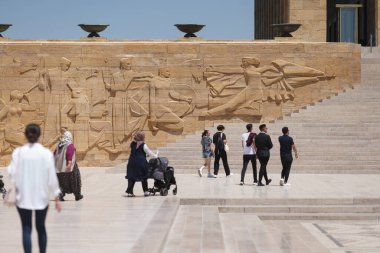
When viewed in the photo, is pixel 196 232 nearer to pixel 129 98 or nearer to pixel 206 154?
pixel 206 154

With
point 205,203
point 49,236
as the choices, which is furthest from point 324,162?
point 49,236

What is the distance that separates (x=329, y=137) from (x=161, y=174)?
10090 millimetres

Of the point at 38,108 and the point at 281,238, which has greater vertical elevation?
the point at 38,108

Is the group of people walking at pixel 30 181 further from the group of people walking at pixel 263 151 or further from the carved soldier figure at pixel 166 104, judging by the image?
the carved soldier figure at pixel 166 104

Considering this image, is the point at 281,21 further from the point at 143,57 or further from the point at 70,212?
the point at 70,212

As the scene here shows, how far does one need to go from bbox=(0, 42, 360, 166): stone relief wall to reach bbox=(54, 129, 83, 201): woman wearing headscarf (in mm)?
11665

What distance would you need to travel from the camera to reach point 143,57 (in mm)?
25469

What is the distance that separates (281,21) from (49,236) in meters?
23.2

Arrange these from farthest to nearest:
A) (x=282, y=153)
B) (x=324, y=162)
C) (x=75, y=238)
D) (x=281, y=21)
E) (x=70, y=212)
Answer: (x=281, y=21) → (x=324, y=162) → (x=282, y=153) → (x=70, y=212) → (x=75, y=238)

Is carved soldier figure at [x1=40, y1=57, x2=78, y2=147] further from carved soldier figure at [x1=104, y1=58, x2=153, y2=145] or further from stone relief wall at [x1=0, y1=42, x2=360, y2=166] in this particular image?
carved soldier figure at [x1=104, y1=58, x2=153, y2=145]

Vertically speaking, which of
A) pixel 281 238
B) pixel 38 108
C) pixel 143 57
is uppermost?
pixel 143 57

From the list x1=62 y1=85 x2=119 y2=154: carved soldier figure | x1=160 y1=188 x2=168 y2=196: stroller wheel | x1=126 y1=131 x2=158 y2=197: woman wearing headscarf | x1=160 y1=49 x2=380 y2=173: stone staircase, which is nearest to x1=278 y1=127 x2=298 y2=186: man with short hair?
x1=160 y1=188 x2=168 y2=196: stroller wheel

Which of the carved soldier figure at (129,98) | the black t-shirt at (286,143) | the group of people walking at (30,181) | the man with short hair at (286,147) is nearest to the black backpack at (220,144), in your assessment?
the man with short hair at (286,147)

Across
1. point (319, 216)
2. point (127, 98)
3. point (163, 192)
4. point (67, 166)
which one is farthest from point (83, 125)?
point (319, 216)
